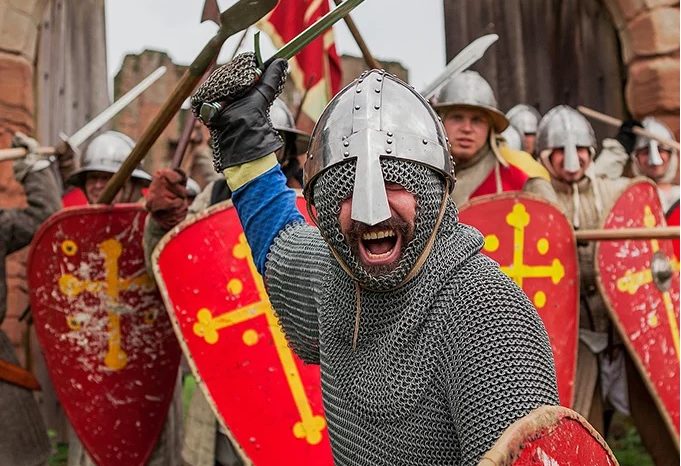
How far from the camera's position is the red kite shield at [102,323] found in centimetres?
387

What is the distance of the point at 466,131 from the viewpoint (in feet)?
14.0

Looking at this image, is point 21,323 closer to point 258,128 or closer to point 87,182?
point 87,182

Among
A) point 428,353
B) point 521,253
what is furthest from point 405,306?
point 521,253

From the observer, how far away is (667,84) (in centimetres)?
651

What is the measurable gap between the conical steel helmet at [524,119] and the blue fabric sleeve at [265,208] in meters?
5.30

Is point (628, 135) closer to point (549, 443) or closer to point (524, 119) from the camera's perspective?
point (524, 119)

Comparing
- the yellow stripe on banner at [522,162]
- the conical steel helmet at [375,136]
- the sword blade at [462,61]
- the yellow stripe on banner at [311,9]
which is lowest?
the yellow stripe on banner at [522,162]

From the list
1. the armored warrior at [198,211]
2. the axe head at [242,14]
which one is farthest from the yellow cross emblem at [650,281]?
the axe head at [242,14]

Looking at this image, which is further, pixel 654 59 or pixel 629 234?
pixel 654 59

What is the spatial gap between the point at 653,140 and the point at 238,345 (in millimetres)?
3317

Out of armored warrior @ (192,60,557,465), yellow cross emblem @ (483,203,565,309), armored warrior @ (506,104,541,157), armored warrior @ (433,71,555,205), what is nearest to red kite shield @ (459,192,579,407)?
yellow cross emblem @ (483,203,565,309)

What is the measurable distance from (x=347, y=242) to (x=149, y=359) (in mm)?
2301

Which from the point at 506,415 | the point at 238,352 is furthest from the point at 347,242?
the point at 238,352

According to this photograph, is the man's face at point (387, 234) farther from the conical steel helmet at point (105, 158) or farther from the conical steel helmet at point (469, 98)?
the conical steel helmet at point (105, 158)
